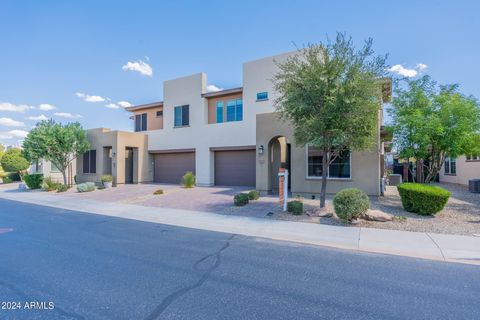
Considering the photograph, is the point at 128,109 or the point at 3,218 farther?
the point at 128,109

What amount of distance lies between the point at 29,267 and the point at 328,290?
17.6 feet

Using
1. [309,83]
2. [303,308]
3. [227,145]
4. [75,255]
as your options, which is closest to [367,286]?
[303,308]

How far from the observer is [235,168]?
64.1 feet

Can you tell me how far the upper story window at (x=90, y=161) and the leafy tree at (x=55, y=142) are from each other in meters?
1.38

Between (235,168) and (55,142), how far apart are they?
543 inches

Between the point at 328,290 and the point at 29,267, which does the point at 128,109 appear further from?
the point at 328,290

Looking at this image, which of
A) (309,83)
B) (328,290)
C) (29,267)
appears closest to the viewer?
(328,290)

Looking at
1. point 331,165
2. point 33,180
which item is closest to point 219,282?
point 331,165

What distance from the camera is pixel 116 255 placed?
18.2 ft

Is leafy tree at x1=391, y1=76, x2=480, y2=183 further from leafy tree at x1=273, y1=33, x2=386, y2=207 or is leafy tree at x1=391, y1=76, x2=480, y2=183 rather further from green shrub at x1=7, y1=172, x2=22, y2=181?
green shrub at x1=7, y1=172, x2=22, y2=181

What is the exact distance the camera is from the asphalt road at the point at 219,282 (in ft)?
11.2

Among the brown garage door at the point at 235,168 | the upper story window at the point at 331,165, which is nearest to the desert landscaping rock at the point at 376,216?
the upper story window at the point at 331,165

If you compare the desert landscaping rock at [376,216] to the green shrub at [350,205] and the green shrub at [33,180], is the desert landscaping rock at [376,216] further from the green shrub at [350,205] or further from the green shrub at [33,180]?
the green shrub at [33,180]

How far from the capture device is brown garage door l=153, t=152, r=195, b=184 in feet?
71.8
